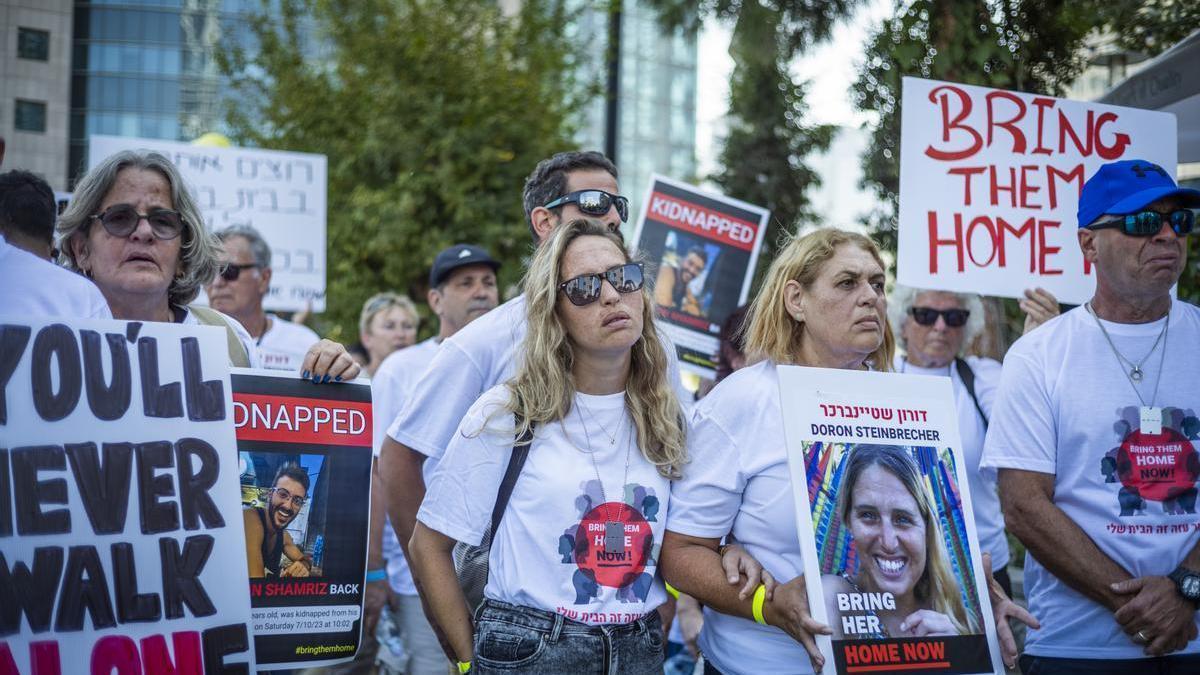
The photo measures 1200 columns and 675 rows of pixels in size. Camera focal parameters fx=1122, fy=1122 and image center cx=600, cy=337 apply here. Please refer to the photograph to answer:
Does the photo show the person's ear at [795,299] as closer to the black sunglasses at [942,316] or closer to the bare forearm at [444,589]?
the bare forearm at [444,589]

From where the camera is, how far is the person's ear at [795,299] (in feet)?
10.8

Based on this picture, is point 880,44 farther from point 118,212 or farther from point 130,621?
point 130,621

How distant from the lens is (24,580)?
8.62 ft

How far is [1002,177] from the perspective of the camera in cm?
447

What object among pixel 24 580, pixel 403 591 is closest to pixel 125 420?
pixel 24 580

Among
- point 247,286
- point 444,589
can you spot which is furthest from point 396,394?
point 444,589

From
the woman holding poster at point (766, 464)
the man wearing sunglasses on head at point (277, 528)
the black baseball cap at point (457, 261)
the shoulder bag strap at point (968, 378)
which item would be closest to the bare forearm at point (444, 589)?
the man wearing sunglasses on head at point (277, 528)

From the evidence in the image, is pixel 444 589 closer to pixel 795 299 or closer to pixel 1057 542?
pixel 795 299

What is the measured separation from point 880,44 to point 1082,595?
3519 millimetres

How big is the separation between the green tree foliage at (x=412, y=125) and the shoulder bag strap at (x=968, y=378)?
26.7 ft

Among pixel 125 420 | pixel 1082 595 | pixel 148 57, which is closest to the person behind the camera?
pixel 125 420

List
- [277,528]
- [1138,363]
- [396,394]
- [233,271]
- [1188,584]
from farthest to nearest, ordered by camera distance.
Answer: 1. [233,271]
2. [396,394]
3. [1138,363]
4. [1188,584]
5. [277,528]

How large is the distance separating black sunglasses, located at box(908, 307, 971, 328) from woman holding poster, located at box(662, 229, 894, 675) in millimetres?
1823

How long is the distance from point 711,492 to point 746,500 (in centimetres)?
10
